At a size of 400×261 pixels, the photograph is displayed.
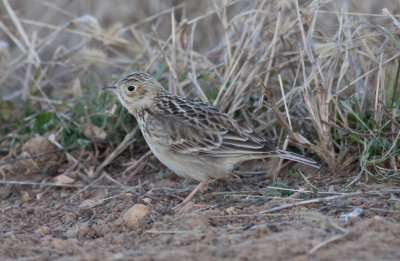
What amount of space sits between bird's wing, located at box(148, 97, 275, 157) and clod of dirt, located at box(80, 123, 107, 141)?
3.32 ft

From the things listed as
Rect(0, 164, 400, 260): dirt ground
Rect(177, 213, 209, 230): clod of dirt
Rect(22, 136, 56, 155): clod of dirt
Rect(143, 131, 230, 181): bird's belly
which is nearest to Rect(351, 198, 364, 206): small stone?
Rect(0, 164, 400, 260): dirt ground

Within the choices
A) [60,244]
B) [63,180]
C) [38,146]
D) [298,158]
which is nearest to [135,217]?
[60,244]

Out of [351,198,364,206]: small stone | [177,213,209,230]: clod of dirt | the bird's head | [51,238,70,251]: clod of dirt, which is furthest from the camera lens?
the bird's head

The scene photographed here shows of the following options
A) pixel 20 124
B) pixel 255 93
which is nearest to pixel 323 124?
pixel 255 93

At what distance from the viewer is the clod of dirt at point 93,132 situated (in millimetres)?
5668

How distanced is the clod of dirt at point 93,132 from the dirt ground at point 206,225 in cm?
68

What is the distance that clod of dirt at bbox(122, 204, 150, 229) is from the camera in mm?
3795

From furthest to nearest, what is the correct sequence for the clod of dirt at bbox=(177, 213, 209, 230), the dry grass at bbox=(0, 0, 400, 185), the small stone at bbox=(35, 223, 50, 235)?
the dry grass at bbox=(0, 0, 400, 185) < the small stone at bbox=(35, 223, 50, 235) < the clod of dirt at bbox=(177, 213, 209, 230)

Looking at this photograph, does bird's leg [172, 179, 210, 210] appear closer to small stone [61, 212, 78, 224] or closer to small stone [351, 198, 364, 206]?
small stone [61, 212, 78, 224]

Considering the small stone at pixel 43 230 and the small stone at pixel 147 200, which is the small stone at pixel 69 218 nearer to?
the small stone at pixel 43 230

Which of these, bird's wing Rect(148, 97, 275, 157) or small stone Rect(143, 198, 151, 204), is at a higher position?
bird's wing Rect(148, 97, 275, 157)

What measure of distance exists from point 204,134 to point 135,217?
3.57ft

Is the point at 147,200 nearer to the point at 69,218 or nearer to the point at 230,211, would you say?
the point at 69,218

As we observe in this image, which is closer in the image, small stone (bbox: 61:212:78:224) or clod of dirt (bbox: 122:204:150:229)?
clod of dirt (bbox: 122:204:150:229)
